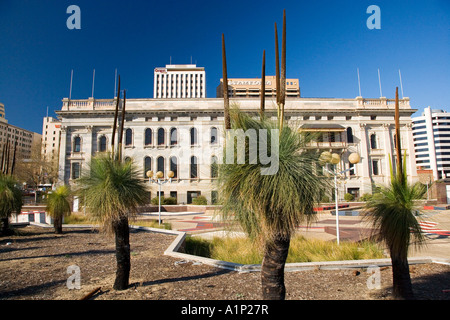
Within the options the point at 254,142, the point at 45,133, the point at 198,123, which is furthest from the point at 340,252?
the point at 45,133

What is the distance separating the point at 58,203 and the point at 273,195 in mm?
12591

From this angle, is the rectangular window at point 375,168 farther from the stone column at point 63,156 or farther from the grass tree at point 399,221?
the stone column at point 63,156

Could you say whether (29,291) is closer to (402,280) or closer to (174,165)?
(402,280)

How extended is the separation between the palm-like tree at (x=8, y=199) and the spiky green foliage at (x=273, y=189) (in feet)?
39.5

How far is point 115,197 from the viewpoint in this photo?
5059 millimetres

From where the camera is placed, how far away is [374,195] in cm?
460

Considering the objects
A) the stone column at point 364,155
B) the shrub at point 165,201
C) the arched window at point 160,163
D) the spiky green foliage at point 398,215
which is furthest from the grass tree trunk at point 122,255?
the stone column at point 364,155

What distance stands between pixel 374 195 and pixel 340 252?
148 inches

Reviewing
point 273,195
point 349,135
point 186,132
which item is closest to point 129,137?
point 186,132

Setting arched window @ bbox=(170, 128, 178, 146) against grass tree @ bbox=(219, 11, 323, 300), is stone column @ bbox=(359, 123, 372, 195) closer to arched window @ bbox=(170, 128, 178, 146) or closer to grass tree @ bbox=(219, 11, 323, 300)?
arched window @ bbox=(170, 128, 178, 146)

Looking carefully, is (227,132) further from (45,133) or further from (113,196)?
(45,133)

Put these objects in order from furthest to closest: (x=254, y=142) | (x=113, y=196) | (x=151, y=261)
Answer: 1. (x=151, y=261)
2. (x=113, y=196)
3. (x=254, y=142)

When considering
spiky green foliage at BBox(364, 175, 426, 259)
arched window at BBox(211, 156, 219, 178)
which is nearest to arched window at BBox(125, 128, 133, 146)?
arched window at BBox(211, 156, 219, 178)
